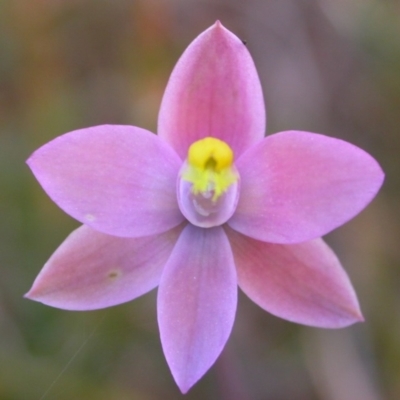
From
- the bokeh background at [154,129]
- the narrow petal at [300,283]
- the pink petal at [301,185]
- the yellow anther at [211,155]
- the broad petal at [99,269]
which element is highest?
the yellow anther at [211,155]

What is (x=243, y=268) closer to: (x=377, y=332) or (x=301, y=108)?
(x=377, y=332)

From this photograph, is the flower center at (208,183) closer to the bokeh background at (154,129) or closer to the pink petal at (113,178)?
the pink petal at (113,178)

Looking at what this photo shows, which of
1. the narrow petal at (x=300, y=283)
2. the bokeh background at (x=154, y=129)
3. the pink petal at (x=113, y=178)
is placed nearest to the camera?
the pink petal at (x=113, y=178)

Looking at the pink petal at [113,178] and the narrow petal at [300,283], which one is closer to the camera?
the pink petal at [113,178]

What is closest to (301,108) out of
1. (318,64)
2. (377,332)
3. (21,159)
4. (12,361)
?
(318,64)

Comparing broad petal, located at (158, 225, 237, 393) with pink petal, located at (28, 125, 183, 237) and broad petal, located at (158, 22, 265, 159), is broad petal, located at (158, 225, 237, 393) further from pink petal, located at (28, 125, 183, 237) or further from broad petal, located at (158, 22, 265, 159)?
broad petal, located at (158, 22, 265, 159)

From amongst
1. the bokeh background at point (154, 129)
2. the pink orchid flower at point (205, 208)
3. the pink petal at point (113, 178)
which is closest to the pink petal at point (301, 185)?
the pink orchid flower at point (205, 208)
